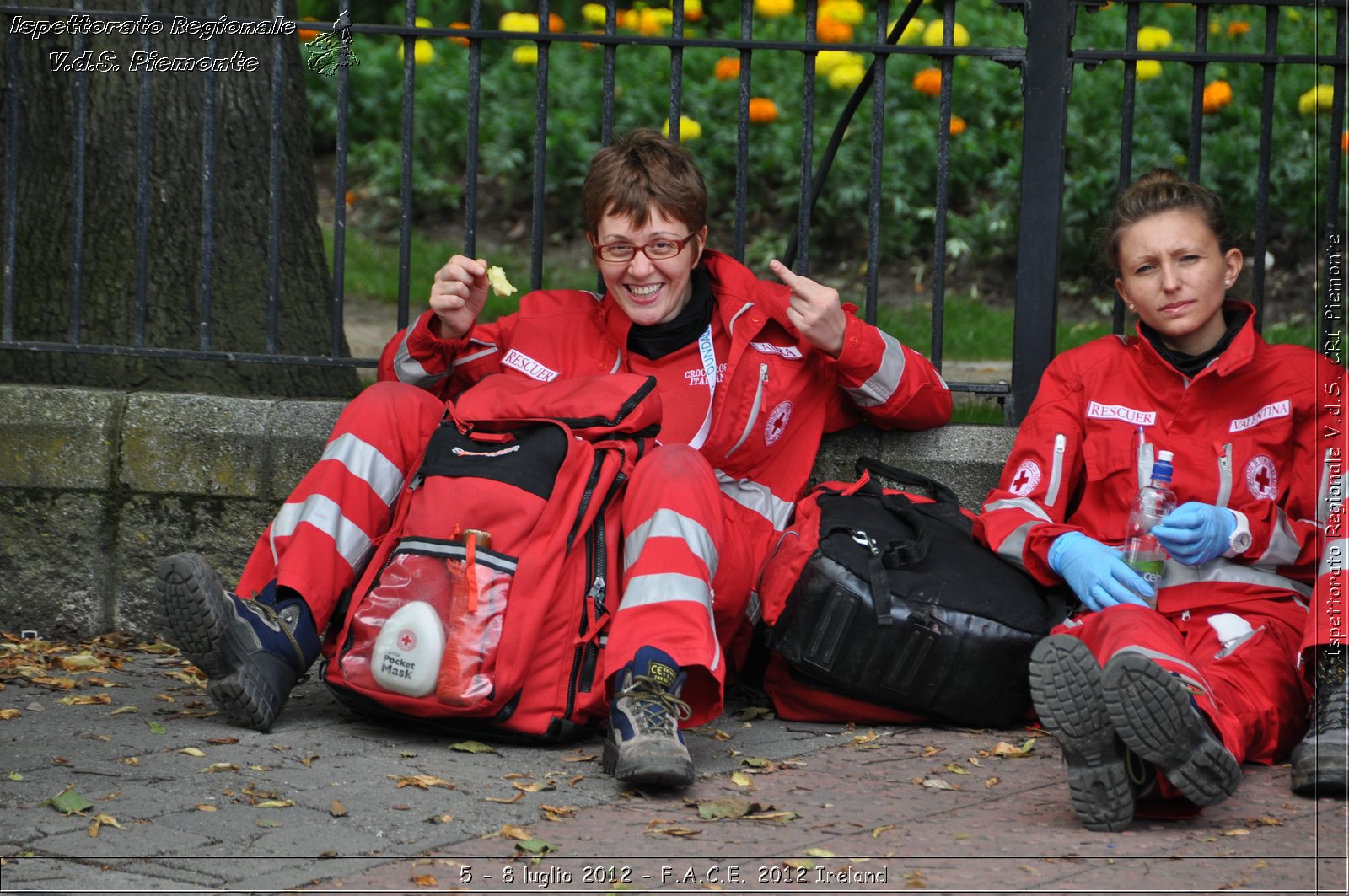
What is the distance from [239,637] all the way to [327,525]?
0.35 m

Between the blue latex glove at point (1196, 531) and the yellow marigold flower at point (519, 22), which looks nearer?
the blue latex glove at point (1196, 531)

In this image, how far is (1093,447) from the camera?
388 cm

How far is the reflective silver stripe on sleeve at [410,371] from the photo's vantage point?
4.15 m

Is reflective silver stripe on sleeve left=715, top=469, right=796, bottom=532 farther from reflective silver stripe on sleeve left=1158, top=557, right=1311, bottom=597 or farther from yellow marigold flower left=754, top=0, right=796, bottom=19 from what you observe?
yellow marigold flower left=754, top=0, right=796, bottom=19

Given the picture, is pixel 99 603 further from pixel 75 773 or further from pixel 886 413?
pixel 886 413

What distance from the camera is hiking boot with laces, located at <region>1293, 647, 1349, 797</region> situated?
3195 mm

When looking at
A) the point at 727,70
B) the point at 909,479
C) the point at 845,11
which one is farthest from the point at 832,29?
the point at 909,479

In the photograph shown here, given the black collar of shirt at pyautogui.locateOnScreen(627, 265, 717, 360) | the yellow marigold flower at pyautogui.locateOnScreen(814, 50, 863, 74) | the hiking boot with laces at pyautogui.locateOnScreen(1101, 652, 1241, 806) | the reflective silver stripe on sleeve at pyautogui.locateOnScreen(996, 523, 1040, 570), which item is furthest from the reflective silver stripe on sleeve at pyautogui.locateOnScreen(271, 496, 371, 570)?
the yellow marigold flower at pyautogui.locateOnScreen(814, 50, 863, 74)

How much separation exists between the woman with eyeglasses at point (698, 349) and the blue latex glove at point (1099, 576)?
0.76 m

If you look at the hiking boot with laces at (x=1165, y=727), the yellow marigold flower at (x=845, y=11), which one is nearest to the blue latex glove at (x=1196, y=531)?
the hiking boot with laces at (x=1165, y=727)

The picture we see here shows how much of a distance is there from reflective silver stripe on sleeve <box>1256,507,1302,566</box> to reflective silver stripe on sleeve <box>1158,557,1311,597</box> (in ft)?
0.10

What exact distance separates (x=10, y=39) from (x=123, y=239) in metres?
0.68

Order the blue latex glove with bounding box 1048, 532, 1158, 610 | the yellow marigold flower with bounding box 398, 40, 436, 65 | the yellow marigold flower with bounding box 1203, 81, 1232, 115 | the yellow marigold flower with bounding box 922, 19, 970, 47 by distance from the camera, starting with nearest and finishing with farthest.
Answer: the blue latex glove with bounding box 1048, 532, 1158, 610 < the yellow marigold flower with bounding box 1203, 81, 1232, 115 < the yellow marigold flower with bounding box 922, 19, 970, 47 < the yellow marigold flower with bounding box 398, 40, 436, 65

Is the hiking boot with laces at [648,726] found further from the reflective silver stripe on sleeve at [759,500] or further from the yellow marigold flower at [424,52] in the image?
the yellow marigold flower at [424,52]
